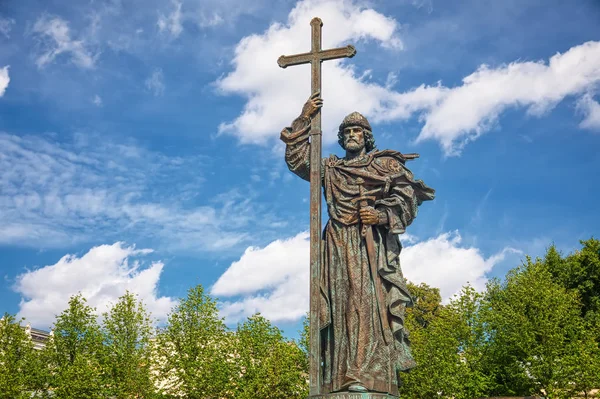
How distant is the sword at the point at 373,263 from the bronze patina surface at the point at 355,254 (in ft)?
0.05

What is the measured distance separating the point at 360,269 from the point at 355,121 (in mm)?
2529

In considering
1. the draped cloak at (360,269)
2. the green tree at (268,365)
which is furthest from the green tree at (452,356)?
the draped cloak at (360,269)

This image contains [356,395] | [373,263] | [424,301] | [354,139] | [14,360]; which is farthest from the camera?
[424,301]

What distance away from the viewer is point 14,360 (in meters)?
32.3

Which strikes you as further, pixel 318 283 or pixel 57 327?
pixel 57 327

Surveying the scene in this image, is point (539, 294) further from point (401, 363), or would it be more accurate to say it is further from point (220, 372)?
point (401, 363)

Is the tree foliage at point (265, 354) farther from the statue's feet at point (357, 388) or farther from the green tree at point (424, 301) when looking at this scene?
the statue's feet at point (357, 388)

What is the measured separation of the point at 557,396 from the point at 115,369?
2065cm

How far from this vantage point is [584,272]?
126 feet

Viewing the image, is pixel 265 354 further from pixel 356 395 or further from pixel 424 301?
pixel 356 395

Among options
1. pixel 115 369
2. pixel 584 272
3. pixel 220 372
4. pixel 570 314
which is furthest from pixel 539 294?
pixel 115 369

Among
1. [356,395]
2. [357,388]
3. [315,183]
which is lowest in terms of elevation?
[356,395]

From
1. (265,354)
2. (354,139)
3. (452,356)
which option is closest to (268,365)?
(265,354)

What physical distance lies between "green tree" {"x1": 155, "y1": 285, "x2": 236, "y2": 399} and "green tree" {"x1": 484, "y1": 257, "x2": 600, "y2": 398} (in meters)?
13.2
